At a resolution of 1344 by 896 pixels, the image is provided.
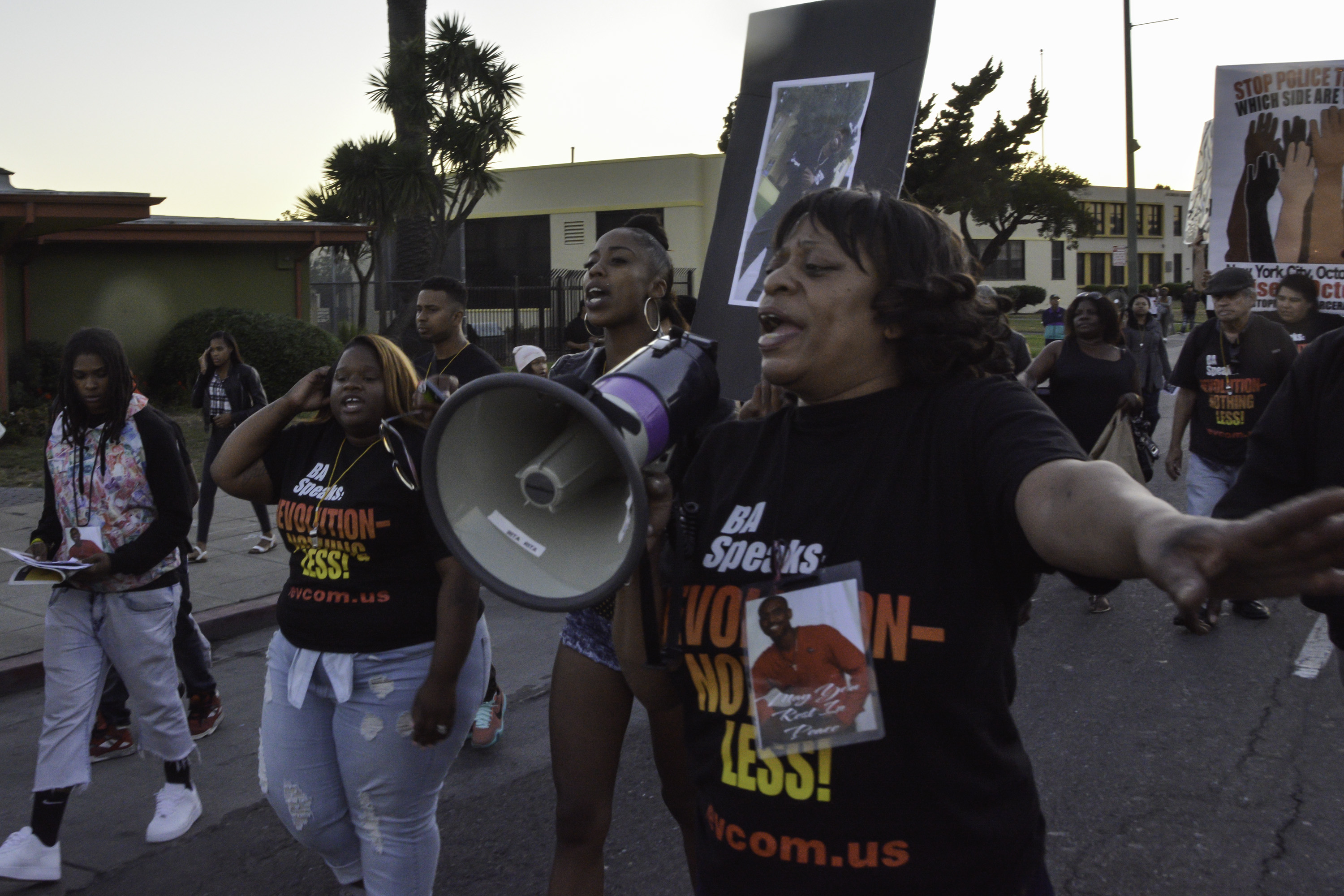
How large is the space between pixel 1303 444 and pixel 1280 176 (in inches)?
227

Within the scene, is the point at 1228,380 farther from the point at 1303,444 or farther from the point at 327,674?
the point at 327,674

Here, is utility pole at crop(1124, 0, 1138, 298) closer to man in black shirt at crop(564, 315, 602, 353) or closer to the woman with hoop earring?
man in black shirt at crop(564, 315, 602, 353)

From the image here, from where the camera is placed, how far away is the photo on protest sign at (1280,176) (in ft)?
24.3

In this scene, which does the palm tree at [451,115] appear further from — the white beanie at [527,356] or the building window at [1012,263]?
the building window at [1012,263]

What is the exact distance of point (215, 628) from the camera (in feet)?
22.3

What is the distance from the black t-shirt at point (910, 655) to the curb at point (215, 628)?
5047mm

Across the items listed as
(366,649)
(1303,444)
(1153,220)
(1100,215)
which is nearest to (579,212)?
(366,649)

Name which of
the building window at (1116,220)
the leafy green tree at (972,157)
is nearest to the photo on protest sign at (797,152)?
the leafy green tree at (972,157)

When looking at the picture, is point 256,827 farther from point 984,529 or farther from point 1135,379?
point 1135,379

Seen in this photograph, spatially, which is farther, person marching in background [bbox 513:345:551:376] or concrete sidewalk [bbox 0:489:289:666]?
person marching in background [bbox 513:345:551:376]

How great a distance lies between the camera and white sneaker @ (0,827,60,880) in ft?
11.8

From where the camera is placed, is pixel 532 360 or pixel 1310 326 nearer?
pixel 1310 326

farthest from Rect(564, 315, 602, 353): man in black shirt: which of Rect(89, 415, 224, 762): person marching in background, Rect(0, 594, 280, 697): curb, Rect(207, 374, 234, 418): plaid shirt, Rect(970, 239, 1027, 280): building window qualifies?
Rect(970, 239, 1027, 280): building window

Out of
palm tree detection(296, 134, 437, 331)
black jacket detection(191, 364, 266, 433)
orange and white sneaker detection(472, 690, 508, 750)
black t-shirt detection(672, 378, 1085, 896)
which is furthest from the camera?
palm tree detection(296, 134, 437, 331)
